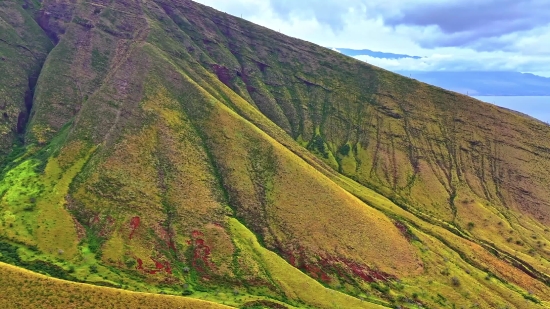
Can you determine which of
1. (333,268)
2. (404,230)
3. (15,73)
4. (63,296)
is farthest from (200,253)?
(15,73)

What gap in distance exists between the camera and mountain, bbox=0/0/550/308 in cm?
10831

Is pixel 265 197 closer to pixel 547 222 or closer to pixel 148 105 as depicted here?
pixel 148 105

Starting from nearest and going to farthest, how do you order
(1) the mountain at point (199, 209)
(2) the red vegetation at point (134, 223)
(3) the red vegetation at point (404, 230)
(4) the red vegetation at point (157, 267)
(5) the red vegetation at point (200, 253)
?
1. (4) the red vegetation at point (157, 267)
2. (1) the mountain at point (199, 209)
3. (5) the red vegetation at point (200, 253)
4. (2) the red vegetation at point (134, 223)
5. (3) the red vegetation at point (404, 230)

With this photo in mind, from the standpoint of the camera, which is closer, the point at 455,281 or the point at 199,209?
the point at 455,281

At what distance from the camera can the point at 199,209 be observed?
128625 millimetres

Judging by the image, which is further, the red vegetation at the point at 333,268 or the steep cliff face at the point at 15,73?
the steep cliff face at the point at 15,73

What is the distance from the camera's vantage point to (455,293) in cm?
12300

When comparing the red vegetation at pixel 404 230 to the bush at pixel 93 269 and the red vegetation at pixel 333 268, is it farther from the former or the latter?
the bush at pixel 93 269

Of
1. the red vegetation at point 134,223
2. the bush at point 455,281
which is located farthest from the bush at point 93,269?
the bush at point 455,281

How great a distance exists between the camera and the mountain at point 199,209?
10831 cm

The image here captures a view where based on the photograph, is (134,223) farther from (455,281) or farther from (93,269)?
(455,281)

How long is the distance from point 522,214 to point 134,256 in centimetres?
16661

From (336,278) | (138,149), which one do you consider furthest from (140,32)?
(336,278)

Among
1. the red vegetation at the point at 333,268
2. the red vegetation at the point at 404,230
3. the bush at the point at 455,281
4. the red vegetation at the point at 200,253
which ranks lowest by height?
the red vegetation at the point at 200,253
